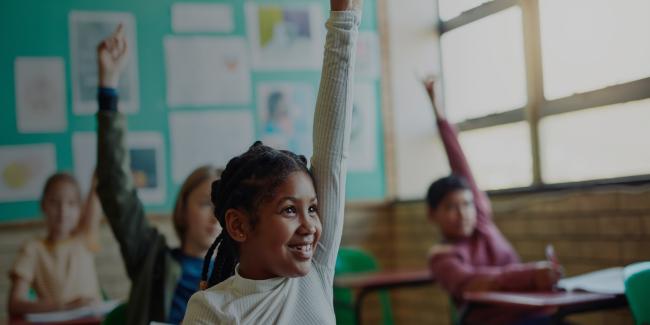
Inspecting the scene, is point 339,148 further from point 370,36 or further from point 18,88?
point 370,36

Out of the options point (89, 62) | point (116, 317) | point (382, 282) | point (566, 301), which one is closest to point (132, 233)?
point (116, 317)

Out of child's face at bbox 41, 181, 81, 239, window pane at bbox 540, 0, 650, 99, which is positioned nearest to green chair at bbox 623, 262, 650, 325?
window pane at bbox 540, 0, 650, 99

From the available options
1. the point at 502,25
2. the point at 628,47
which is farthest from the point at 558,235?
the point at 502,25

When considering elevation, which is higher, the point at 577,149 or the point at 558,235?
the point at 577,149

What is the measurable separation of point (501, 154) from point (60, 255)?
2326mm

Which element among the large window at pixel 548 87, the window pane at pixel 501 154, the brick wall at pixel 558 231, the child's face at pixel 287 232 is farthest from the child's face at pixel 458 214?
the child's face at pixel 287 232

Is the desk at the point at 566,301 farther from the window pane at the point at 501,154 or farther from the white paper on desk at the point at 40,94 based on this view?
the white paper on desk at the point at 40,94

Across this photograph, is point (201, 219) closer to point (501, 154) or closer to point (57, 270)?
point (57, 270)

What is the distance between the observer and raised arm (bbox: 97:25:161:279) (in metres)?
2.24

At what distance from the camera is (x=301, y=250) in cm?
131

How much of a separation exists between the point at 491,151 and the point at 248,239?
11.0 feet

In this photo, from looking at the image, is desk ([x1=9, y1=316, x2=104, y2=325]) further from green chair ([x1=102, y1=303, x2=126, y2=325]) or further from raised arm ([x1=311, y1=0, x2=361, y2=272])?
raised arm ([x1=311, y1=0, x2=361, y2=272])

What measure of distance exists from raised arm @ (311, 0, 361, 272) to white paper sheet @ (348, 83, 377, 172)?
376cm

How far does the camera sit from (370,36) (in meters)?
5.21
